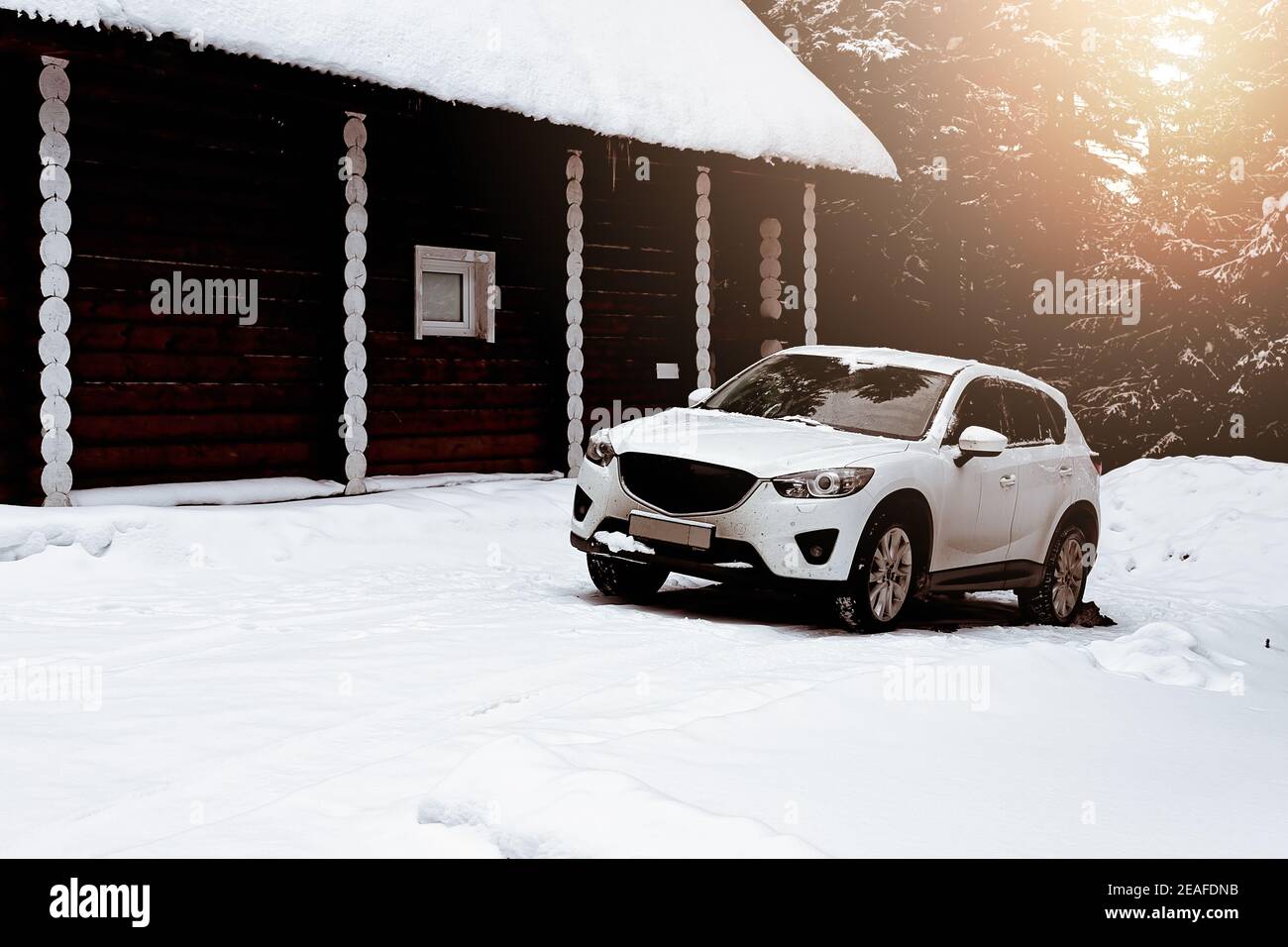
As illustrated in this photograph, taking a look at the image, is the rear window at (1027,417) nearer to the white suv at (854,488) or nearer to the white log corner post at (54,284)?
the white suv at (854,488)

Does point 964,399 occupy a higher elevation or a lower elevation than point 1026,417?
higher

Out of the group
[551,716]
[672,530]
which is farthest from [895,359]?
[551,716]

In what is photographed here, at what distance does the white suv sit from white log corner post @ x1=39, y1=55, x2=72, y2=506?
4161 mm

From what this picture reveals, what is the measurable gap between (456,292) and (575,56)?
8.46 feet

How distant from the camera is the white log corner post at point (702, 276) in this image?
1664 centimetres

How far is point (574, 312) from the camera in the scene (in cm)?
1520

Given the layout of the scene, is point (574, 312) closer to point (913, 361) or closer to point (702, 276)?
point (702, 276)

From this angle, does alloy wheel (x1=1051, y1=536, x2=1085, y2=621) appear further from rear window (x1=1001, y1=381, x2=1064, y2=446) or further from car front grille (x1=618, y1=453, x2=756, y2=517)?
car front grille (x1=618, y1=453, x2=756, y2=517)

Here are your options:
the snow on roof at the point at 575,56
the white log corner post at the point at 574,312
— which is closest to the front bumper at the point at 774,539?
the snow on roof at the point at 575,56

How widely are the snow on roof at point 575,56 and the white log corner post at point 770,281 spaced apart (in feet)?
5.48

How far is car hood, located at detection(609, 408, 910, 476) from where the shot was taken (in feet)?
27.6

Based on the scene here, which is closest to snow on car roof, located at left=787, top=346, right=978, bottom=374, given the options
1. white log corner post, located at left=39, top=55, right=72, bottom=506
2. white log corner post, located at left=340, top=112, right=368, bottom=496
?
white log corner post, located at left=340, top=112, right=368, bottom=496
